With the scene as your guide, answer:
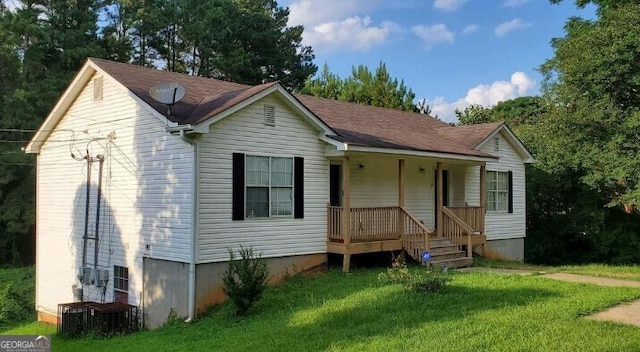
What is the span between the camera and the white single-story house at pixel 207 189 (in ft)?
39.0

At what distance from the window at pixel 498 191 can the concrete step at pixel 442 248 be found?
3719mm

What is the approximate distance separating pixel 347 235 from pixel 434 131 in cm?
751

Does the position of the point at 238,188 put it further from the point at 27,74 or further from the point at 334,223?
the point at 27,74

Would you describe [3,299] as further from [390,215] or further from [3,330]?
[390,215]

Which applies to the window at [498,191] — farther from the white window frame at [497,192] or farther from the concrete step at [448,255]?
the concrete step at [448,255]

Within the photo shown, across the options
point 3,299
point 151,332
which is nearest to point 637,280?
point 151,332

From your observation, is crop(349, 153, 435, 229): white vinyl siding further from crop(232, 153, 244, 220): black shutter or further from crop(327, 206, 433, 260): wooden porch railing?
crop(232, 153, 244, 220): black shutter

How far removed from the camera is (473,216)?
16.9 metres

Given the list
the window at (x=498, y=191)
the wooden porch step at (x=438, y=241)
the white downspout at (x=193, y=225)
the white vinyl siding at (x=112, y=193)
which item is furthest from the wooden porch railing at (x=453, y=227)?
the white vinyl siding at (x=112, y=193)

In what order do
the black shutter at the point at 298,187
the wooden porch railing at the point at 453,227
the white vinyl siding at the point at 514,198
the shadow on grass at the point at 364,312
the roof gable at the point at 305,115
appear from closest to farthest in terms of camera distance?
the shadow on grass at the point at 364,312, the roof gable at the point at 305,115, the black shutter at the point at 298,187, the wooden porch railing at the point at 453,227, the white vinyl siding at the point at 514,198

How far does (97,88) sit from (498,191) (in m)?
12.8

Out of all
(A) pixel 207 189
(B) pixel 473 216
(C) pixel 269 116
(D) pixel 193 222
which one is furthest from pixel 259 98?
(B) pixel 473 216

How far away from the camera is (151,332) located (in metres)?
11.7

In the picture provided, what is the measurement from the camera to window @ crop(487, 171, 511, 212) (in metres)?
19.0
